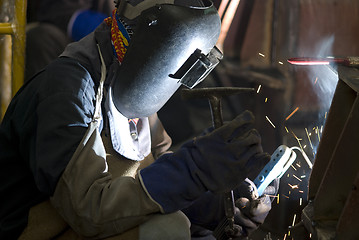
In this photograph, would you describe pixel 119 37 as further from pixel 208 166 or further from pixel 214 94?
pixel 208 166

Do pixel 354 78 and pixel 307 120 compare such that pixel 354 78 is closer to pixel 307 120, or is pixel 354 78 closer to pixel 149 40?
pixel 149 40

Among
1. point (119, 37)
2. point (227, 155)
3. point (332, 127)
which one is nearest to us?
point (227, 155)

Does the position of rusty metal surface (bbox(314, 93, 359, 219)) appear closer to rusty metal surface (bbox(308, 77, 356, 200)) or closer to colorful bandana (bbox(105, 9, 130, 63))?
rusty metal surface (bbox(308, 77, 356, 200))

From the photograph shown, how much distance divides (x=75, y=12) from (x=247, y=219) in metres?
1.90

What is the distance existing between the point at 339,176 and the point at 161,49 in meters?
0.81

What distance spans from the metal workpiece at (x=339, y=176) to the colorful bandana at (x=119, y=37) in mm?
855

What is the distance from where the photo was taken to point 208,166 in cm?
166

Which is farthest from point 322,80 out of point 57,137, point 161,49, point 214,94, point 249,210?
point 57,137

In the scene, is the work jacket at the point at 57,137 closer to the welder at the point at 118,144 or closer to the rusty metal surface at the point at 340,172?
the welder at the point at 118,144

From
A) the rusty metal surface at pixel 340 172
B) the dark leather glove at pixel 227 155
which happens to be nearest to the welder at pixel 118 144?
the dark leather glove at pixel 227 155

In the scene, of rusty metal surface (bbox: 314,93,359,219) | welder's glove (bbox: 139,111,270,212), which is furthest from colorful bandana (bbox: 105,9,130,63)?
rusty metal surface (bbox: 314,93,359,219)

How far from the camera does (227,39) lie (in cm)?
331

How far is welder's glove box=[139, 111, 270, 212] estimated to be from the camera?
1.66m

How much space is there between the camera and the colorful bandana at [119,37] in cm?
199
